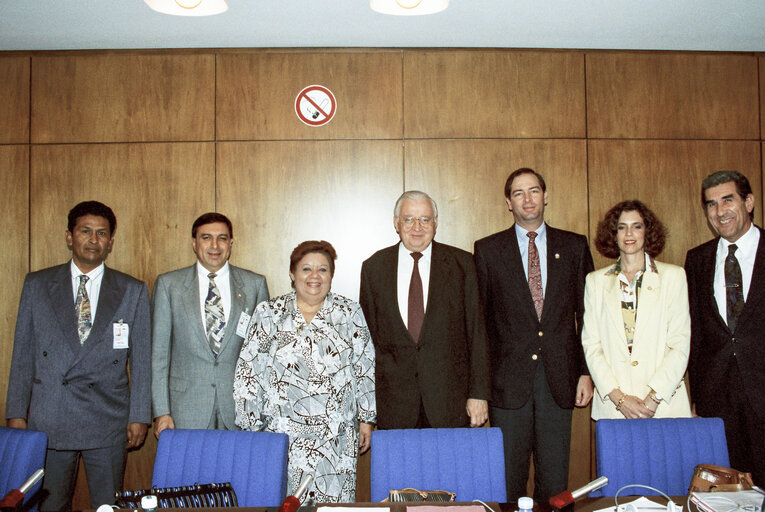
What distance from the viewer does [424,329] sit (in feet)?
10.8

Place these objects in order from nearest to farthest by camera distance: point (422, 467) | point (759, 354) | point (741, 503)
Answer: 1. point (741, 503)
2. point (422, 467)
3. point (759, 354)

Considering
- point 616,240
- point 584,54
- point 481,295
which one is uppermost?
point 584,54

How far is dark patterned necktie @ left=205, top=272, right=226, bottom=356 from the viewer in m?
3.51

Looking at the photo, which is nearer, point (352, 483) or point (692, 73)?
point (352, 483)

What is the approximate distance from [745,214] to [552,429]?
1.83m

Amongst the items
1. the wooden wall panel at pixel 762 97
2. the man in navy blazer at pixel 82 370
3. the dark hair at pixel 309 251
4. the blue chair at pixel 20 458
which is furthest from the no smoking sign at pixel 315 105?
the wooden wall panel at pixel 762 97

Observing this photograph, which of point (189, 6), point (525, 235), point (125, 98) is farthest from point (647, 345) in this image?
point (125, 98)

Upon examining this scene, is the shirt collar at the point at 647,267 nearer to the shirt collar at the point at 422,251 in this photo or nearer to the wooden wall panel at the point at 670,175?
the wooden wall panel at the point at 670,175

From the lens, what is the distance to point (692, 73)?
14.5 ft

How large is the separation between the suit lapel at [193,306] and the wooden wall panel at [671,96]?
3177mm

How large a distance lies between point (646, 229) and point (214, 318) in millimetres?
2783

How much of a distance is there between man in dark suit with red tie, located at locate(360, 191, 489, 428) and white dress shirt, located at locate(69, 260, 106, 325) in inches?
68.8

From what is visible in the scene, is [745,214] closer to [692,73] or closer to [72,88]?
[692,73]

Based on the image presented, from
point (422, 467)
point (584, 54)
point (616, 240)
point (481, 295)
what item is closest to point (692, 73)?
point (584, 54)
